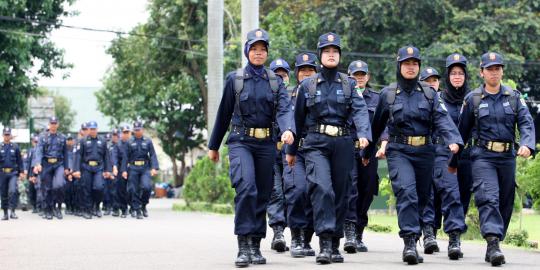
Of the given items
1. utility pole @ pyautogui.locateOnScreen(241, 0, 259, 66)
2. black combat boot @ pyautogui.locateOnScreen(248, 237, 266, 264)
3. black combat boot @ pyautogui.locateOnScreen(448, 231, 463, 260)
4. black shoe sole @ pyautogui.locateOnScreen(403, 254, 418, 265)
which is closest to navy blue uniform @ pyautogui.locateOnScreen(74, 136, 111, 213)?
utility pole @ pyautogui.locateOnScreen(241, 0, 259, 66)

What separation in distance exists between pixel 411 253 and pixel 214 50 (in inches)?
740

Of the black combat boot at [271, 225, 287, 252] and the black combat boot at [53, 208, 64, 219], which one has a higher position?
the black combat boot at [271, 225, 287, 252]

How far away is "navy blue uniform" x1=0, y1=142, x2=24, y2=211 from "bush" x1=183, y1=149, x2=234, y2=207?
192 inches

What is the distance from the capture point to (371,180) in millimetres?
14148

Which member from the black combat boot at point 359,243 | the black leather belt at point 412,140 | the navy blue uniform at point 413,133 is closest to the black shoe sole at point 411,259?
the navy blue uniform at point 413,133

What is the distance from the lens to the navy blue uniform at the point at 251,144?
12.1 m

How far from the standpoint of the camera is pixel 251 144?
40.3 ft

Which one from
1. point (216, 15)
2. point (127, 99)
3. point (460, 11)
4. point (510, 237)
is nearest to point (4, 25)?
point (216, 15)

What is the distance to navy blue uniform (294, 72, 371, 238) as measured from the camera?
12.1 meters

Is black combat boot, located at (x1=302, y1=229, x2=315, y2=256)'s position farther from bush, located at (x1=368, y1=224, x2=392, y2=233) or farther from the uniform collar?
bush, located at (x1=368, y1=224, x2=392, y2=233)

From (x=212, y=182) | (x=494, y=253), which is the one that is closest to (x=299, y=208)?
(x=494, y=253)

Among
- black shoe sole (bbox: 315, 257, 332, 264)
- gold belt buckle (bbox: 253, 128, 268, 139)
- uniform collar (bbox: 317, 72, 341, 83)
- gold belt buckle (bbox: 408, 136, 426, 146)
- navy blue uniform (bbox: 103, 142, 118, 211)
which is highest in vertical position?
uniform collar (bbox: 317, 72, 341, 83)

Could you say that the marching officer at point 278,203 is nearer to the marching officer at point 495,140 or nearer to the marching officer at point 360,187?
the marching officer at point 360,187

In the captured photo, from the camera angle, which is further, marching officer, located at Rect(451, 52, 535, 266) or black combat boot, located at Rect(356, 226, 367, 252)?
black combat boot, located at Rect(356, 226, 367, 252)
